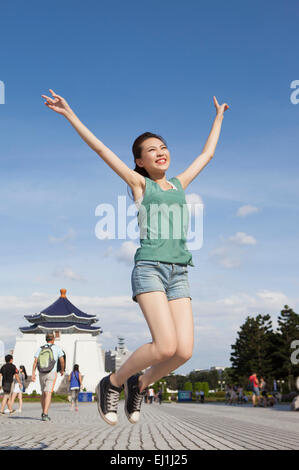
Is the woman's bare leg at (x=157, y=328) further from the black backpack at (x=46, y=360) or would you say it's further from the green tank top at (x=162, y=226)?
the black backpack at (x=46, y=360)

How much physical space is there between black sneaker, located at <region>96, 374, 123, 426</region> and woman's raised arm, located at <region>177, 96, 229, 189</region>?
67.6 inches

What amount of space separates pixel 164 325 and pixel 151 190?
1052 mm

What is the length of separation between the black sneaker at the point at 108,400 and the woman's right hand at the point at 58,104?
2079 mm

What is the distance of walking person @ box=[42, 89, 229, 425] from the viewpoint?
330 centimetres

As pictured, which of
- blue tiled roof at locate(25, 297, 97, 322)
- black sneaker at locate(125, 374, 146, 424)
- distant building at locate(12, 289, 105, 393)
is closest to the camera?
black sneaker at locate(125, 374, 146, 424)

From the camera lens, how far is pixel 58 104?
3783 mm

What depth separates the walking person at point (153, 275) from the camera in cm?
330

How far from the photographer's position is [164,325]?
324cm

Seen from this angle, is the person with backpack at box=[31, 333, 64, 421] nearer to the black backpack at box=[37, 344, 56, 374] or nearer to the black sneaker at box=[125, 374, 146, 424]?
the black backpack at box=[37, 344, 56, 374]

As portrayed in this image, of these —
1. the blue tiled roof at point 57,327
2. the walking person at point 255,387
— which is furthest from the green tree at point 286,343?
the blue tiled roof at point 57,327

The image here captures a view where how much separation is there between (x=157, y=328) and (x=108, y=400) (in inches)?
34.3

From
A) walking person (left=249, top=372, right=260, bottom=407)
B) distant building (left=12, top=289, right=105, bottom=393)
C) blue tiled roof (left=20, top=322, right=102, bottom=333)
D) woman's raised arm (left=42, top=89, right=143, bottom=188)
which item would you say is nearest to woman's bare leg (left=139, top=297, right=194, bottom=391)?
woman's raised arm (left=42, top=89, right=143, bottom=188)
